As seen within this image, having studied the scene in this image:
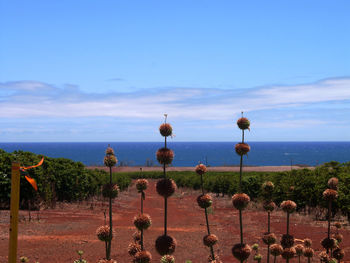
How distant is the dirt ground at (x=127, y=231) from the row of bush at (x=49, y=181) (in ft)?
3.30

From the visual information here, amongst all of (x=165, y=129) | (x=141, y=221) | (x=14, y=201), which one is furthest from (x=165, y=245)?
(x=14, y=201)

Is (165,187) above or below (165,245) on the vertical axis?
above

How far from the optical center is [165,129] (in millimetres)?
2465

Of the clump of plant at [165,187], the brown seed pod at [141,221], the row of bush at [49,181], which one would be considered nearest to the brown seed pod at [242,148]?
the clump of plant at [165,187]

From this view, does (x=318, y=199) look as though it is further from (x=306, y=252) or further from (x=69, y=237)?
(x=306, y=252)

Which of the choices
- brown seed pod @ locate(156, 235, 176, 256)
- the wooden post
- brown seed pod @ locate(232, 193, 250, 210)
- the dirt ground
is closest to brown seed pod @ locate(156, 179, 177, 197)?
brown seed pod @ locate(156, 235, 176, 256)

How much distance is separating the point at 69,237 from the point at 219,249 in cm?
466

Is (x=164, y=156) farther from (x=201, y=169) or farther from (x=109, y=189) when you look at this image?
(x=201, y=169)

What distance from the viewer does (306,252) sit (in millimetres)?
3738

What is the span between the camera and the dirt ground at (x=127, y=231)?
934 cm

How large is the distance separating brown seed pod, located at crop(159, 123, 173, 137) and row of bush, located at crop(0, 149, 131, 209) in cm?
1228

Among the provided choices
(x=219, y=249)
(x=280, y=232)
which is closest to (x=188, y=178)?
(x=280, y=232)

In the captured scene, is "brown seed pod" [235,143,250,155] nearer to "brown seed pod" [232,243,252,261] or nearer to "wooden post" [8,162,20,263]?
"brown seed pod" [232,243,252,261]

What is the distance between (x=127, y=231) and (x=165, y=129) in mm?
10818
